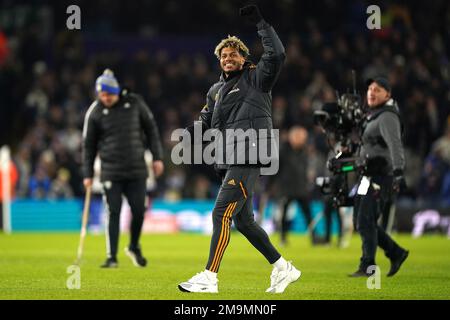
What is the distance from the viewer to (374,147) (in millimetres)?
13477

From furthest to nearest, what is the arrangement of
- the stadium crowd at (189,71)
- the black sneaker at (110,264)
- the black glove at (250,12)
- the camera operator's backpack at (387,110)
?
the stadium crowd at (189,71)
the black sneaker at (110,264)
the camera operator's backpack at (387,110)
the black glove at (250,12)

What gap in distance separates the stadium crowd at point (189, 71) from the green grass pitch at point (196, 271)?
500 centimetres

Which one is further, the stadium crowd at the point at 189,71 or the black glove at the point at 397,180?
the stadium crowd at the point at 189,71

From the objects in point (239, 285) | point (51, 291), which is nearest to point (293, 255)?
point (239, 285)

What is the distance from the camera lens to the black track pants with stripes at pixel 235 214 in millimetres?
10758

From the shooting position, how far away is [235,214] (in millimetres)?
10938

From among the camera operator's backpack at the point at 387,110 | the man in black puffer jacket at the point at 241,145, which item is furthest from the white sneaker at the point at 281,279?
the camera operator's backpack at the point at 387,110

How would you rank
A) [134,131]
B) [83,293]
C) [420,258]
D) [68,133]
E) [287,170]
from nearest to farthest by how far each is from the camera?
[83,293], [134,131], [420,258], [287,170], [68,133]

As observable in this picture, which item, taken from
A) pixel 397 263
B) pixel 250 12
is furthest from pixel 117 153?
pixel 250 12

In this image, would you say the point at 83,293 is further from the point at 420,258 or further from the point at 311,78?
the point at 311,78

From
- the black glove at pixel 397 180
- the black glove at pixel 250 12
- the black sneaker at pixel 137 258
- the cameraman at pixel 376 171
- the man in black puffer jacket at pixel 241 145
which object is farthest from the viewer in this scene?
the black sneaker at pixel 137 258

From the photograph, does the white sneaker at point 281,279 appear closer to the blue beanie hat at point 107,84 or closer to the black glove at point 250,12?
the black glove at point 250,12

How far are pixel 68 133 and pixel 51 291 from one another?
59.9 ft

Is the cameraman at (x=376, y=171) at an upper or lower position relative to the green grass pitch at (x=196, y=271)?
upper
